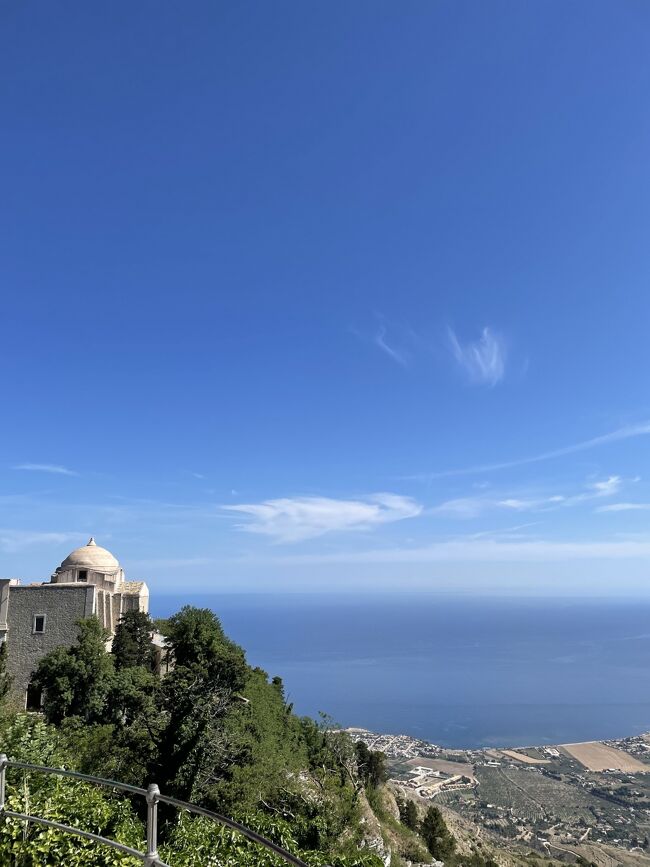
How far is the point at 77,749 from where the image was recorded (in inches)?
613

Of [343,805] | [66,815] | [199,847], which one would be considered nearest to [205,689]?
[343,805]

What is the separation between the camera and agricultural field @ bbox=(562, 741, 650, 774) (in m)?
77.4

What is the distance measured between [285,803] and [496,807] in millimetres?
53801

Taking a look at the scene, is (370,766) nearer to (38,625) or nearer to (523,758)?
(38,625)

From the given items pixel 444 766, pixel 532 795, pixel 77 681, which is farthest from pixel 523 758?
pixel 77 681

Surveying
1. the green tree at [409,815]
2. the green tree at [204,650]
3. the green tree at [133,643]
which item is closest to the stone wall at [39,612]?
the green tree at [133,643]

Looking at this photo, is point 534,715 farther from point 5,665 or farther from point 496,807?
point 5,665

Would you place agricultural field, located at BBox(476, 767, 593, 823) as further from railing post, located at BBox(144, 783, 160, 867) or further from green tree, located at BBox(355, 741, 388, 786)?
railing post, located at BBox(144, 783, 160, 867)

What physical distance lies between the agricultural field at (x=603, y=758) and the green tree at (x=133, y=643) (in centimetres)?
7585

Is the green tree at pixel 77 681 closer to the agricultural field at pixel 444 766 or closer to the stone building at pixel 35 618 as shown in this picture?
the stone building at pixel 35 618

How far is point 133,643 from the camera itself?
86.7 feet

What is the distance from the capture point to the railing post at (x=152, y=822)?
3.45 meters

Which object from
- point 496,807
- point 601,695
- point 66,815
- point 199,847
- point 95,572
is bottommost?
point 601,695

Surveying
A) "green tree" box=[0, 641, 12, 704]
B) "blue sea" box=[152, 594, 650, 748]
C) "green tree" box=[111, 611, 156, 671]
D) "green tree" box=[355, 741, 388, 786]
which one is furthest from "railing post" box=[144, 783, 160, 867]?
"blue sea" box=[152, 594, 650, 748]
